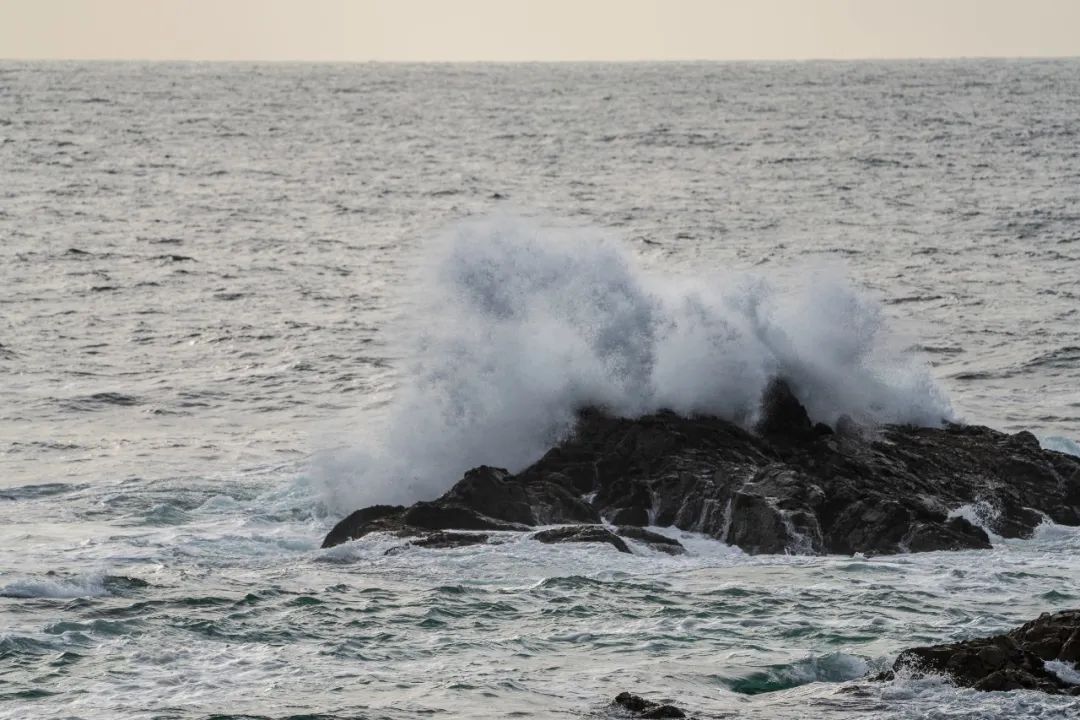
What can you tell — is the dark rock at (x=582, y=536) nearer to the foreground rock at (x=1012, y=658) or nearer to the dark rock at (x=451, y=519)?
the dark rock at (x=451, y=519)

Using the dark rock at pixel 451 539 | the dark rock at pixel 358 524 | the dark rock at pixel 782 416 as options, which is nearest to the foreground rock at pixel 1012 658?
the dark rock at pixel 451 539

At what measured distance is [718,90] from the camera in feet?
377

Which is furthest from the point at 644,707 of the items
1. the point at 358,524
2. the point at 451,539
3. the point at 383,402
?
the point at 383,402

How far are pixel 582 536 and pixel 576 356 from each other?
4057 millimetres

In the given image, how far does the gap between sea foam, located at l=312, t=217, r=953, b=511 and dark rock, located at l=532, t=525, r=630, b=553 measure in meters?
2.80

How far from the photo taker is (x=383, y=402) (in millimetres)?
27281

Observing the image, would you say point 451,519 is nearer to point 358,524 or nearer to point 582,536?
point 358,524

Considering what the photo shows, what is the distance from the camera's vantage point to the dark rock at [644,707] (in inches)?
499

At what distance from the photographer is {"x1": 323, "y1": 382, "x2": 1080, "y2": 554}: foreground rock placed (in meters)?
18.0

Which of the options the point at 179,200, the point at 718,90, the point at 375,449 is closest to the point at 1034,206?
the point at 179,200

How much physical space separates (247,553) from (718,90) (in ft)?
328

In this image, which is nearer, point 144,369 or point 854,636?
point 854,636

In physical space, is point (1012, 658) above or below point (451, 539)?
above

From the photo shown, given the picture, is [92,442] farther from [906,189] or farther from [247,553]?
[906,189]
